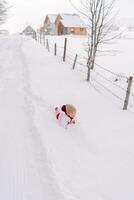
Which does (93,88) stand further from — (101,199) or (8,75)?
(101,199)

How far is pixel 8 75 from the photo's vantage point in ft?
45.6

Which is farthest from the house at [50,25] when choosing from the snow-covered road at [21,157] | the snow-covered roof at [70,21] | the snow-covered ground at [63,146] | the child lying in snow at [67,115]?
the child lying in snow at [67,115]

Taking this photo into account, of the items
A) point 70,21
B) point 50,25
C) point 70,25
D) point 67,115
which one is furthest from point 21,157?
point 50,25

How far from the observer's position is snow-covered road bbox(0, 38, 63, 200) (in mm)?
5389

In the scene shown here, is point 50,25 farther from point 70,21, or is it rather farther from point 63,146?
point 63,146

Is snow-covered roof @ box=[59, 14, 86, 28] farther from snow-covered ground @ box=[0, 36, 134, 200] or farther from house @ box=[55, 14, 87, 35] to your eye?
snow-covered ground @ box=[0, 36, 134, 200]

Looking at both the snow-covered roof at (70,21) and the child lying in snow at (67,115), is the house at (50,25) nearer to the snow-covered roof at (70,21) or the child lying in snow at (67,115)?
the snow-covered roof at (70,21)

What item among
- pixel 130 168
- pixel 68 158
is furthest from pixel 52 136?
pixel 130 168

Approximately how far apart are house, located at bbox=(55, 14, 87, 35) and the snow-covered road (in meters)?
55.4

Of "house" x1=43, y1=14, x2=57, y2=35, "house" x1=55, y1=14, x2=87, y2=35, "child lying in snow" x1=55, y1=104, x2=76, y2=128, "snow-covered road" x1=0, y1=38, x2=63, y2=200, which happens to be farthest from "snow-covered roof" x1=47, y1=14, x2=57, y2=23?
"child lying in snow" x1=55, y1=104, x2=76, y2=128

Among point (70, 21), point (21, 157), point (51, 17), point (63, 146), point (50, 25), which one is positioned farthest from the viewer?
point (51, 17)

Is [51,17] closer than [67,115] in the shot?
No

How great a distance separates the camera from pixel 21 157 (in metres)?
6.48

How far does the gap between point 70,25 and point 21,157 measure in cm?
5975
